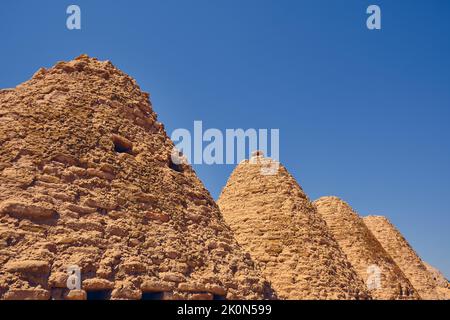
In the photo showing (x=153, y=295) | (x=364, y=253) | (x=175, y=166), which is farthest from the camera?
(x=364, y=253)

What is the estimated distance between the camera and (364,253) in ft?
57.5

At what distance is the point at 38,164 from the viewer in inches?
295

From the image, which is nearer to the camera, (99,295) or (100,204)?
(99,295)

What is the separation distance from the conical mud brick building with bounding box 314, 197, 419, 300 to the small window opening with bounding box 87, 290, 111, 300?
39.7 ft

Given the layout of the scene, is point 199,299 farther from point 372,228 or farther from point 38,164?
point 372,228

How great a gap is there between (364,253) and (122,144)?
448 inches

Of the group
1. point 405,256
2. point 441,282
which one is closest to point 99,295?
point 405,256

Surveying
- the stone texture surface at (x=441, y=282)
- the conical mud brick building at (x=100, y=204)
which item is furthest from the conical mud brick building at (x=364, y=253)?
the conical mud brick building at (x=100, y=204)

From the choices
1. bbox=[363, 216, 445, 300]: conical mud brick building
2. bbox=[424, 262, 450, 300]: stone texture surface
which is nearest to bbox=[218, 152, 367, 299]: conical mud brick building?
bbox=[363, 216, 445, 300]: conical mud brick building

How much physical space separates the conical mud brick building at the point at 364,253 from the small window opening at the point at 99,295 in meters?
12.1

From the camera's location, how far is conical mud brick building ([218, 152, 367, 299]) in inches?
491

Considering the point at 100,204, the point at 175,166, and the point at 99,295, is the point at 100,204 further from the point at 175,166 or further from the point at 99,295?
the point at 175,166

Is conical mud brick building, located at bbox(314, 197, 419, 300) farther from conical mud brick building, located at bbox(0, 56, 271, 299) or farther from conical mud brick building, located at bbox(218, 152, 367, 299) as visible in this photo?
conical mud brick building, located at bbox(0, 56, 271, 299)

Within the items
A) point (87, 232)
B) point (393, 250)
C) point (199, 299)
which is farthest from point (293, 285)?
point (393, 250)
